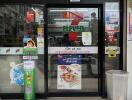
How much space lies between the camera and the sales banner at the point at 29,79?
9.38 metres

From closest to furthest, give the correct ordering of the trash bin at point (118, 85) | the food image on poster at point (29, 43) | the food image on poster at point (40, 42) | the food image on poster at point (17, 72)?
the trash bin at point (118, 85) → the food image on poster at point (29, 43) → the food image on poster at point (40, 42) → the food image on poster at point (17, 72)

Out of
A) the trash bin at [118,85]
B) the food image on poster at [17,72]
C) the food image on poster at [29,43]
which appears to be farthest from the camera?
the food image on poster at [17,72]

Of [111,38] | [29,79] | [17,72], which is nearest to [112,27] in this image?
[111,38]

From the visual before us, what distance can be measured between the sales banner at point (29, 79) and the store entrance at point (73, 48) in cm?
69

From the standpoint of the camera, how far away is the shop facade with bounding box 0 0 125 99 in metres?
10.0

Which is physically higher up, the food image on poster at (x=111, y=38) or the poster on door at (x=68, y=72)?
the food image on poster at (x=111, y=38)

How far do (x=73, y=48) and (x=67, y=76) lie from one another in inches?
31.2

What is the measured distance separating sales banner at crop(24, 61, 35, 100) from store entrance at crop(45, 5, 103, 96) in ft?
2.27

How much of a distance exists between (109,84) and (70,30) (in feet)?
5.98

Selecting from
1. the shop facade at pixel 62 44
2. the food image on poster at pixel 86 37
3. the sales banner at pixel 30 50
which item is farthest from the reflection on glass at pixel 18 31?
the food image on poster at pixel 86 37

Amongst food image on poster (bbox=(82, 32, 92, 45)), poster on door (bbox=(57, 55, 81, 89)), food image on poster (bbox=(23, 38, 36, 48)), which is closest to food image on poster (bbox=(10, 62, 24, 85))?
food image on poster (bbox=(23, 38, 36, 48))

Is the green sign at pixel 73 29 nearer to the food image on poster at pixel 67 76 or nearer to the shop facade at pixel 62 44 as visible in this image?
the shop facade at pixel 62 44

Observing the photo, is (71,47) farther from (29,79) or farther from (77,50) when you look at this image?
(29,79)

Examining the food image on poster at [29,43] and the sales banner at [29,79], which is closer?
the sales banner at [29,79]
